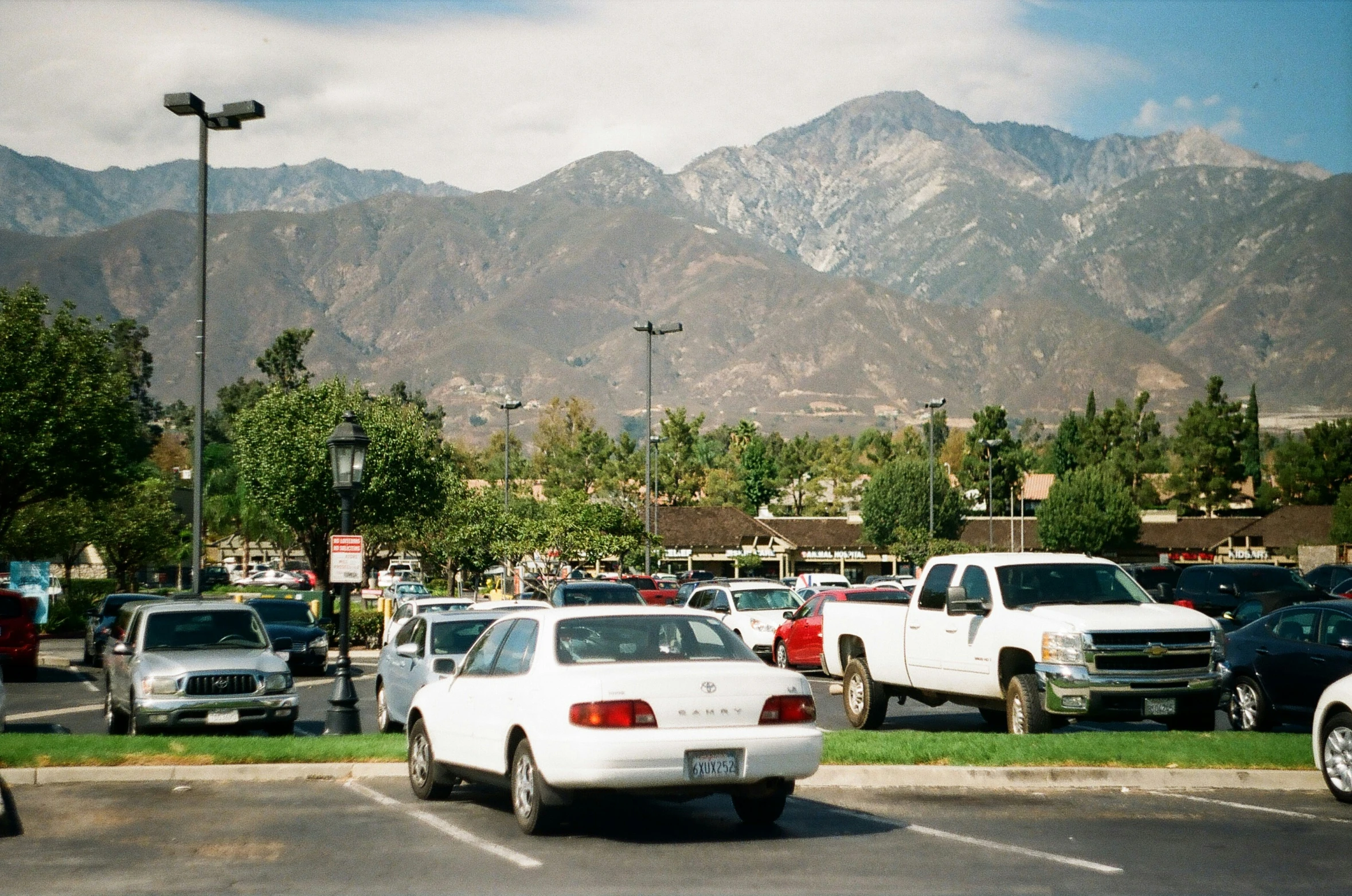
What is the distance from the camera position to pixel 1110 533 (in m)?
97.1

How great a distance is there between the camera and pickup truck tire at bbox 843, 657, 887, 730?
1828cm

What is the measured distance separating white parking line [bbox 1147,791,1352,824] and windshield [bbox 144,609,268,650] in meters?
11.3

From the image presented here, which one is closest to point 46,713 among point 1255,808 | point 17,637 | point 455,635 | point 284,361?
point 17,637

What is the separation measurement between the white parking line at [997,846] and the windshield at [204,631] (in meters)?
9.91

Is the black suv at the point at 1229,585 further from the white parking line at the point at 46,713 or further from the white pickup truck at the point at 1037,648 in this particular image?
the white parking line at the point at 46,713

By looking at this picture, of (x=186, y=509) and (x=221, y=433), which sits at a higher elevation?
(x=221, y=433)

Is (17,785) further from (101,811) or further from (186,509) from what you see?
(186,509)

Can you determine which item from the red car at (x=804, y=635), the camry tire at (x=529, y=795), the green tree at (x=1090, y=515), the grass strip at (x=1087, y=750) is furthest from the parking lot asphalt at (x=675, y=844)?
the green tree at (x=1090, y=515)

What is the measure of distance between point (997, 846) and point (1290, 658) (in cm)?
829

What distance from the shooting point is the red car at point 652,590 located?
46.7 m

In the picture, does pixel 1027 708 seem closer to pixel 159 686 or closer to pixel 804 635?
pixel 159 686

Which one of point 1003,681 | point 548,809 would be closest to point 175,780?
point 548,809

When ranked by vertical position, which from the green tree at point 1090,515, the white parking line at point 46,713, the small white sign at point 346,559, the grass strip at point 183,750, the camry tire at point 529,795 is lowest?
the white parking line at point 46,713

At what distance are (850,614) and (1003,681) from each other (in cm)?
306
